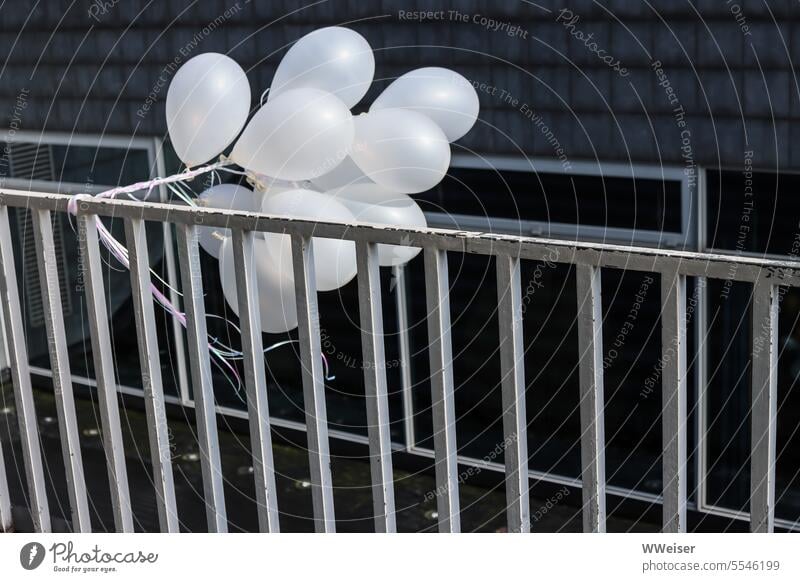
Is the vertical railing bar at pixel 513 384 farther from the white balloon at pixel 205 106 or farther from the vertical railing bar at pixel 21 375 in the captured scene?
the white balloon at pixel 205 106

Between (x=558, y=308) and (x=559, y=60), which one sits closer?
(x=559, y=60)

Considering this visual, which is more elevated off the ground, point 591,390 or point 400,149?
point 400,149

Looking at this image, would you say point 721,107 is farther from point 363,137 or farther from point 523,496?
point 523,496

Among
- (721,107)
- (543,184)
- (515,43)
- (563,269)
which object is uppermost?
(515,43)

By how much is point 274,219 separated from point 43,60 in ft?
16.2

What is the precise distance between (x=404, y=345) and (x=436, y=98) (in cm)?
225

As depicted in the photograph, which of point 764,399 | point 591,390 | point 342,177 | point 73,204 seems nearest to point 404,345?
point 342,177

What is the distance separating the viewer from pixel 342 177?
9.77ft

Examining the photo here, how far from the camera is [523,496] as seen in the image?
1491 mm

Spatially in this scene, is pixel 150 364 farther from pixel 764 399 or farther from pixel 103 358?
pixel 764 399

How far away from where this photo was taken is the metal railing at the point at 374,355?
129 centimetres

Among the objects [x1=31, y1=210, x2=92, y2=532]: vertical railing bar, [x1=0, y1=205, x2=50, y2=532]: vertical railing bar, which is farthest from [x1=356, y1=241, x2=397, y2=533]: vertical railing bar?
[x1=0, y1=205, x2=50, y2=532]: vertical railing bar

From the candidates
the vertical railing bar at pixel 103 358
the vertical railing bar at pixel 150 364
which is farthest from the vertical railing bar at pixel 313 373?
the vertical railing bar at pixel 103 358

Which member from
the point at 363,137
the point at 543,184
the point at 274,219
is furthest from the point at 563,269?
the point at 274,219
